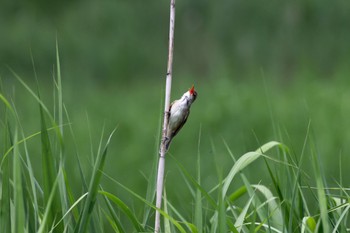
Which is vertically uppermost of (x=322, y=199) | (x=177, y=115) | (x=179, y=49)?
(x=177, y=115)

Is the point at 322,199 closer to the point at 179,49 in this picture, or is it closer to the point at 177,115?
the point at 177,115

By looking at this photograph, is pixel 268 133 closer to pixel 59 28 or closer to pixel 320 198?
pixel 59 28

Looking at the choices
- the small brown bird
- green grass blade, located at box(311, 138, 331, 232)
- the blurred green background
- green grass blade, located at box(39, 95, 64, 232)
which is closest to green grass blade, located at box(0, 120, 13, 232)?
green grass blade, located at box(39, 95, 64, 232)

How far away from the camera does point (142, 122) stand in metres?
4.90

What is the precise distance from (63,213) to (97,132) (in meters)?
3.26

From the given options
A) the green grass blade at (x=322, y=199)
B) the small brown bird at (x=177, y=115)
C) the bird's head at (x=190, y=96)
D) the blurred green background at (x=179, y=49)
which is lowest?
the blurred green background at (x=179, y=49)

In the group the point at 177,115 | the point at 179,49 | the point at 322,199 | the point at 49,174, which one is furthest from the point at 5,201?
the point at 179,49

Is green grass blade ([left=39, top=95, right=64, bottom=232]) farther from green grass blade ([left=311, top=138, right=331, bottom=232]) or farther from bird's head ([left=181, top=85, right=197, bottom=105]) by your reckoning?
green grass blade ([left=311, top=138, right=331, bottom=232])

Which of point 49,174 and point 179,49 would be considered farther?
point 179,49

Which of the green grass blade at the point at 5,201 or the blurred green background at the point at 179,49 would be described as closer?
the green grass blade at the point at 5,201

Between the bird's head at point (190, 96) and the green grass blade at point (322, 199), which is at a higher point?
the bird's head at point (190, 96)

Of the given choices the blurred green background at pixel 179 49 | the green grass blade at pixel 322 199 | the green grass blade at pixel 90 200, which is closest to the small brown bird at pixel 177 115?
the green grass blade at pixel 90 200

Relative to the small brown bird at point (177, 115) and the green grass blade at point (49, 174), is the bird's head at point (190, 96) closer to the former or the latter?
the small brown bird at point (177, 115)

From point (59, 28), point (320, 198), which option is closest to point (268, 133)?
point (59, 28)
